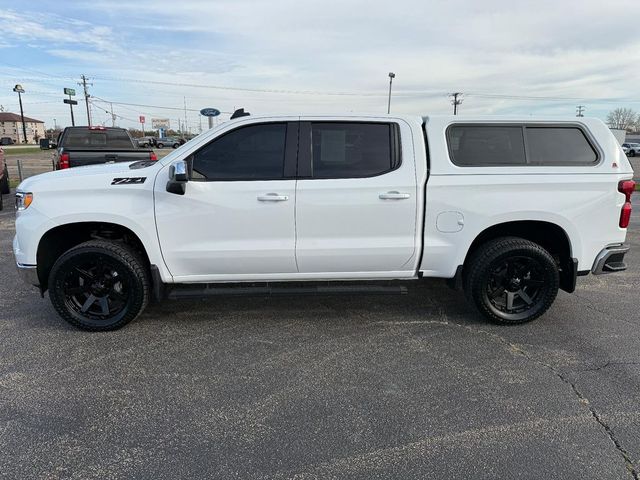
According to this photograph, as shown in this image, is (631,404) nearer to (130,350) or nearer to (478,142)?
(478,142)

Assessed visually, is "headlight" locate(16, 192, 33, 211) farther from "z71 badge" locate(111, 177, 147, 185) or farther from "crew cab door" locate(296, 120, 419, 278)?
"crew cab door" locate(296, 120, 419, 278)

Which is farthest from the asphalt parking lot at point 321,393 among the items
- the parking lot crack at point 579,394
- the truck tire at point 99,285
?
the truck tire at point 99,285

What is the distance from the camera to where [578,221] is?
13.8 feet

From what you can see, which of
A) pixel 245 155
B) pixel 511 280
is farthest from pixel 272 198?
pixel 511 280

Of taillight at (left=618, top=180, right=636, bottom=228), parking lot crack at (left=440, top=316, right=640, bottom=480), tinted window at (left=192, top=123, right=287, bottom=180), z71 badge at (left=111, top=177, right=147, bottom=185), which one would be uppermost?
tinted window at (left=192, top=123, right=287, bottom=180)

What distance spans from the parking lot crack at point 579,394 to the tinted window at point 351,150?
1.68m

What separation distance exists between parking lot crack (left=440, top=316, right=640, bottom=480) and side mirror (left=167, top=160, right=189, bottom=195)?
274 centimetres

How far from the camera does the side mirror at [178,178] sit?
3.79 m

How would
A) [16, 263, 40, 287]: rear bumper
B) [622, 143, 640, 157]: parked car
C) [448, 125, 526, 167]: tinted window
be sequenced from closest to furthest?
1. [16, 263, 40, 287]: rear bumper
2. [448, 125, 526, 167]: tinted window
3. [622, 143, 640, 157]: parked car

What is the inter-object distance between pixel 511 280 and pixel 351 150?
1.93 metres

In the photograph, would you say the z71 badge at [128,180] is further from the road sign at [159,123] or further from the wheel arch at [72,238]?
the road sign at [159,123]

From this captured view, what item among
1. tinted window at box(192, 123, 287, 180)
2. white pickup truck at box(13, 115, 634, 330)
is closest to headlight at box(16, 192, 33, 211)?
white pickup truck at box(13, 115, 634, 330)

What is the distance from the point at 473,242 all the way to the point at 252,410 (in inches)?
101

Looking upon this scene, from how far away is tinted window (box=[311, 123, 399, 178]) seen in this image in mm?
4113
